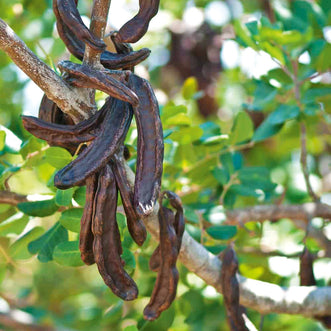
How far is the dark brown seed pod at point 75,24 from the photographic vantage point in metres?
0.71

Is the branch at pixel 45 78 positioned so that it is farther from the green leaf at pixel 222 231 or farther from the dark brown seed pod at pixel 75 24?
the green leaf at pixel 222 231

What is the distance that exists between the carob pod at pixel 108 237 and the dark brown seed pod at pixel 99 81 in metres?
0.10

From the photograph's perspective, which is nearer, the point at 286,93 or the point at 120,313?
the point at 120,313

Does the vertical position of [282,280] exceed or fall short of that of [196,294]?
it falls short

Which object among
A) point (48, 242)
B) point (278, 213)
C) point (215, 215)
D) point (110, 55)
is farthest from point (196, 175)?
point (110, 55)

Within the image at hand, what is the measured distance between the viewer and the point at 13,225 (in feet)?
3.59

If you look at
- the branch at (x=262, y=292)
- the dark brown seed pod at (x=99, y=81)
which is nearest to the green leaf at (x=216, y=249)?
the branch at (x=262, y=292)

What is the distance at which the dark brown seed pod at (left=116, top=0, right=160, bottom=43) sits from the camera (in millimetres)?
741

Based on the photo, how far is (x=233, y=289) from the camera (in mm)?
979

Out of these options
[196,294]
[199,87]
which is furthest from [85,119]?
[199,87]

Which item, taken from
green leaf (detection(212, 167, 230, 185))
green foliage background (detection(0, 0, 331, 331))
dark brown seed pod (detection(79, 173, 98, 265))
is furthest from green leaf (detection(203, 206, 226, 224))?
dark brown seed pod (detection(79, 173, 98, 265))

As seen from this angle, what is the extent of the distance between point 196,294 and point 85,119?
29.1 inches

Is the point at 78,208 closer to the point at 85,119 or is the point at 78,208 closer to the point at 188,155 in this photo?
the point at 85,119

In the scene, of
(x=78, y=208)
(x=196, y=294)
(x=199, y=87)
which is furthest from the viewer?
(x=199, y=87)
